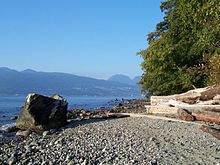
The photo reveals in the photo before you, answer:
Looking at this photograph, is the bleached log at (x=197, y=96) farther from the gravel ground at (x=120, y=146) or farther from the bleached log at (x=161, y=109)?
the gravel ground at (x=120, y=146)

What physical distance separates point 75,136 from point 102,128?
6.74ft

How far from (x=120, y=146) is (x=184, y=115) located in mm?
8115

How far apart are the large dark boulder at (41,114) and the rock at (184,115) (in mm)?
6467

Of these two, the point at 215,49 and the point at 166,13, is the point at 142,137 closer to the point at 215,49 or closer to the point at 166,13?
the point at 215,49

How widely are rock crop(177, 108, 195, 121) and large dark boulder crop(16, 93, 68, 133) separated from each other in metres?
6.47

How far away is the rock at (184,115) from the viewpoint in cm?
2102

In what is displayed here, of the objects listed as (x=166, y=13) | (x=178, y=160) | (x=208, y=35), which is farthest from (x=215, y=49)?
(x=178, y=160)

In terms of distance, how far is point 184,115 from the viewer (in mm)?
21141

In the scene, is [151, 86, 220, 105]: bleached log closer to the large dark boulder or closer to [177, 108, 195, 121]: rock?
[177, 108, 195, 121]: rock

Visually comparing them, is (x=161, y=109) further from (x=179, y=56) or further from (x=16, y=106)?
(x=16, y=106)

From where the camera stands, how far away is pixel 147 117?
22.5 m

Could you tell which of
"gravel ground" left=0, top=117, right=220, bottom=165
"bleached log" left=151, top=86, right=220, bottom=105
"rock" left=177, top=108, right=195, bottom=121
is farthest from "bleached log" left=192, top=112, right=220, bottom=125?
"bleached log" left=151, top=86, right=220, bottom=105

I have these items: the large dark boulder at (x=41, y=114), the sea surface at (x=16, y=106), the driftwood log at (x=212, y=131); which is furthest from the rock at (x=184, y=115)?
the sea surface at (x=16, y=106)

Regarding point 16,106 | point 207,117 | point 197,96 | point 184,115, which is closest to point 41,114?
point 184,115
